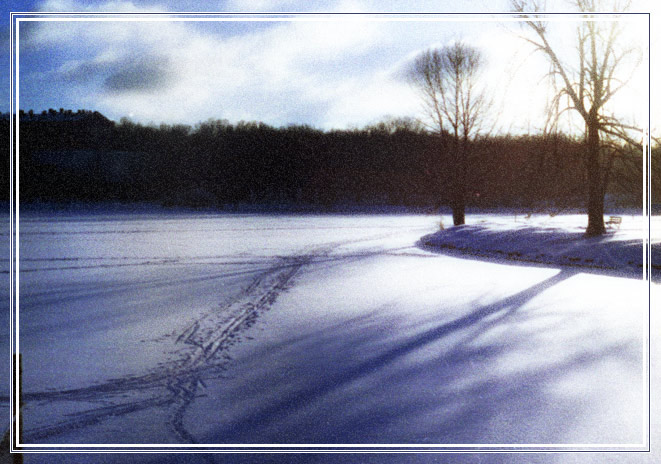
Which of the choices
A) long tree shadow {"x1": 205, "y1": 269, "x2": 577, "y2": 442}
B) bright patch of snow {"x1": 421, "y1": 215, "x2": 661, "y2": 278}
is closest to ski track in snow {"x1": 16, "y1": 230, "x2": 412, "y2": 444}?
long tree shadow {"x1": 205, "y1": 269, "x2": 577, "y2": 442}

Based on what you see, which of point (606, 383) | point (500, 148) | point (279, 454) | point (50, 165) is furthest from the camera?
point (50, 165)

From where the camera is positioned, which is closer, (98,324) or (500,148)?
(98,324)

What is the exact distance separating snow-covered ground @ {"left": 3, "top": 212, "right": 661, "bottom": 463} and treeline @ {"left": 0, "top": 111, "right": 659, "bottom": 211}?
19.0 metres

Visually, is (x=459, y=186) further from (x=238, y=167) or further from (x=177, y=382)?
(x=238, y=167)

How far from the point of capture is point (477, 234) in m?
17.4

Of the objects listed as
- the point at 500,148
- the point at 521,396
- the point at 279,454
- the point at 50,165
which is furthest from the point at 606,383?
the point at 50,165

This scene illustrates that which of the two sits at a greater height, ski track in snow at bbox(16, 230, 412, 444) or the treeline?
the treeline

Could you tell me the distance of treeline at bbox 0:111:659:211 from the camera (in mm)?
33156

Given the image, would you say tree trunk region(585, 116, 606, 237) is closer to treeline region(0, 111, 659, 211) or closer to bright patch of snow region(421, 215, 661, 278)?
bright patch of snow region(421, 215, 661, 278)

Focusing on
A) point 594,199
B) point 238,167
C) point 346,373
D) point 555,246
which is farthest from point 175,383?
point 238,167

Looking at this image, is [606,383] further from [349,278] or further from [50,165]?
[50,165]

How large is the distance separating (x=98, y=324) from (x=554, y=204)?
11.6 m

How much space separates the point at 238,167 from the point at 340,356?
125 ft

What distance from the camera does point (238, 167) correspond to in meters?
42.2
